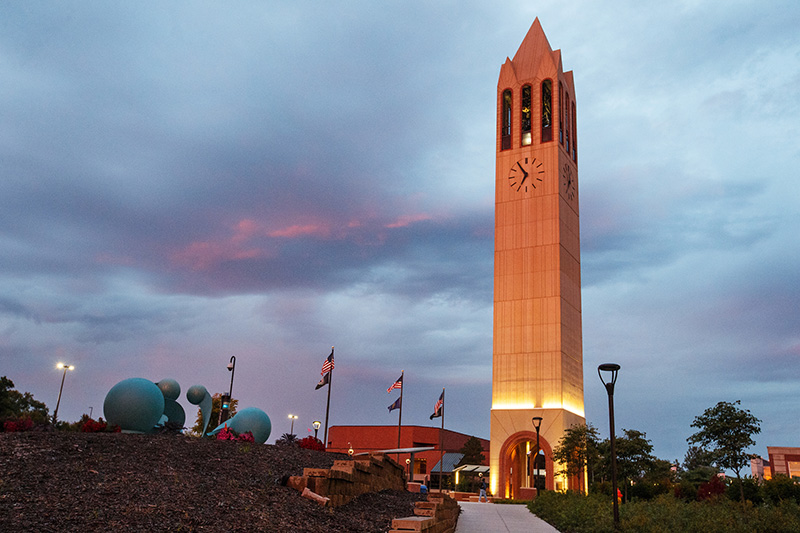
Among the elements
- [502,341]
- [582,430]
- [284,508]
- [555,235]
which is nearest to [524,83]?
[555,235]

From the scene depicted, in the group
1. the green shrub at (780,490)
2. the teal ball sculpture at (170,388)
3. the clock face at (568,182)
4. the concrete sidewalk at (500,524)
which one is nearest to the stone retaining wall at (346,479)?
the concrete sidewalk at (500,524)

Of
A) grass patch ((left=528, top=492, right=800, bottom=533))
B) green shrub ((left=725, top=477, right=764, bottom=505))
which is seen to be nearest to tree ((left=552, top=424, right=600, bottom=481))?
green shrub ((left=725, top=477, right=764, bottom=505))

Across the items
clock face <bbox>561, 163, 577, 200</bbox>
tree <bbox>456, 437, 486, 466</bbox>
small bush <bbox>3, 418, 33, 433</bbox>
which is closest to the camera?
→ small bush <bbox>3, 418, 33, 433</bbox>

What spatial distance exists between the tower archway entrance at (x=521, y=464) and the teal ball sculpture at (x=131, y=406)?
34195mm

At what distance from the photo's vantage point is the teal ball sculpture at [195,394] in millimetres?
28391

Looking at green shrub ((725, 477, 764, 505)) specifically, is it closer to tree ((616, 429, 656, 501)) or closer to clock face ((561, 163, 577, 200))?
Result: tree ((616, 429, 656, 501))

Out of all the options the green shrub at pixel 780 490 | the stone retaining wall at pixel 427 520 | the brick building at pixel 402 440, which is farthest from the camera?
the brick building at pixel 402 440

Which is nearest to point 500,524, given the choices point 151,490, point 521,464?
point 151,490

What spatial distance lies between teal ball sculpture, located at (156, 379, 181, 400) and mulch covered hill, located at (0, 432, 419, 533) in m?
10.6

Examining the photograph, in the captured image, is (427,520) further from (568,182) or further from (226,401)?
(568,182)

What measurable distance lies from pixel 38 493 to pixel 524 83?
58765mm

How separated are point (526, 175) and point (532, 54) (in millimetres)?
13949

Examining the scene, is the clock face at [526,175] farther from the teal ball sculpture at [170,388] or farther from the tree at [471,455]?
the teal ball sculpture at [170,388]

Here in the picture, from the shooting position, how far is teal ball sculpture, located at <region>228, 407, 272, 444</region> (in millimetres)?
23469
